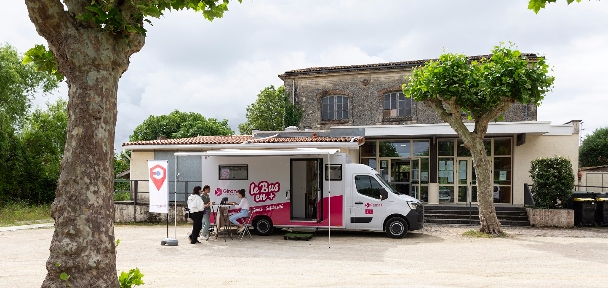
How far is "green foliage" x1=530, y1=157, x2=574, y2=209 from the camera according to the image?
52.0 feet

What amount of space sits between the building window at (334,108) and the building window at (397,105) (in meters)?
2.12

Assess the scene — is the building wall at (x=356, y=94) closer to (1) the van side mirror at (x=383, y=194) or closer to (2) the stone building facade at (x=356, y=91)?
(2) the stone building facade at (x=356, y=91)

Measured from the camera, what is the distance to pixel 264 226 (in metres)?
13.5

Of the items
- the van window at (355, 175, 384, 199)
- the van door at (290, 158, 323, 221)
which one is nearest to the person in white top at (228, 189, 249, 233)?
the van door at (290, 158, 323, 221)

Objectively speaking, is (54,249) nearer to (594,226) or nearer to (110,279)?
(110,279)

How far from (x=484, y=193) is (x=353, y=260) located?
600cm

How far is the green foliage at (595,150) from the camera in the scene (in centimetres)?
4712

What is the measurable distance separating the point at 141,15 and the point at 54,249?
7.80 feet

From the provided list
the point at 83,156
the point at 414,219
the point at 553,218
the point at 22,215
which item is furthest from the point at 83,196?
the point at 22,215

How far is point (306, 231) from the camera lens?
47.1ft

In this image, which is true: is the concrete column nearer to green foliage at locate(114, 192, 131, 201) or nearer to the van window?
the van window

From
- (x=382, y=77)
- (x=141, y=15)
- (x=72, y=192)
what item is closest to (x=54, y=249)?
(x=72, y=192)

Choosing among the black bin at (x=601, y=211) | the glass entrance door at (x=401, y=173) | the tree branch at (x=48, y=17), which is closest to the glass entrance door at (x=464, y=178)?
the glass entrance door at (x=401, y=173)

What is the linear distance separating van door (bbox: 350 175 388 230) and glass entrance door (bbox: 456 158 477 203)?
8.70 meters
